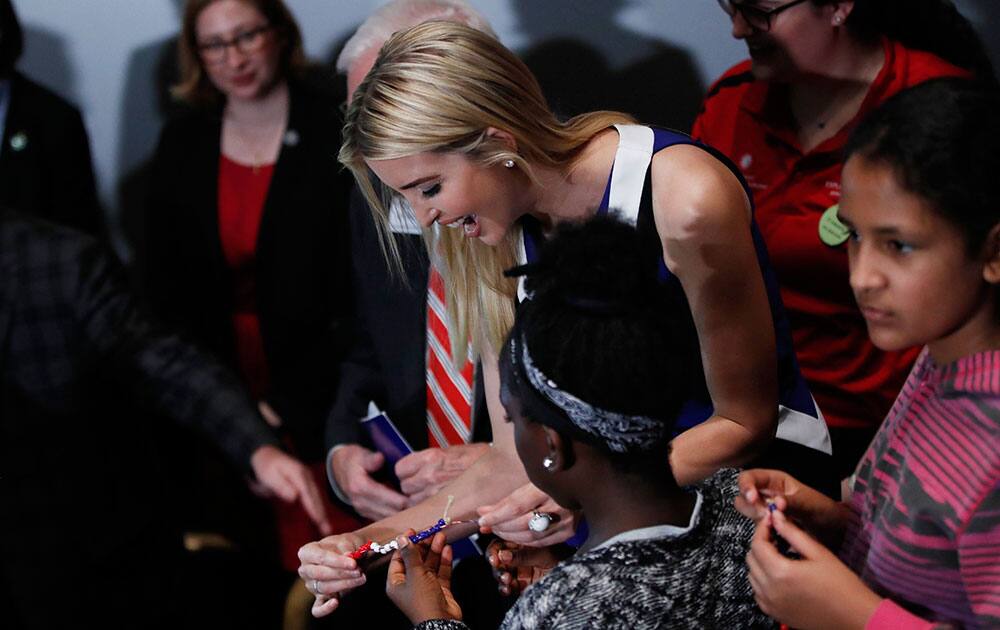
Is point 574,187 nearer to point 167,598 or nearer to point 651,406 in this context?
point 651,406

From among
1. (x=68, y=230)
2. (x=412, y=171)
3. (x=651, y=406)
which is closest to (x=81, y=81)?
(x=68, y=230)

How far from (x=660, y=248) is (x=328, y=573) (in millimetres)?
700

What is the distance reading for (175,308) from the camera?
10.4 ft

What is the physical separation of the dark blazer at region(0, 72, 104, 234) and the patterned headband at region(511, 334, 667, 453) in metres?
2.26

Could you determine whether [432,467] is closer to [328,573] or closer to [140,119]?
[328,573]

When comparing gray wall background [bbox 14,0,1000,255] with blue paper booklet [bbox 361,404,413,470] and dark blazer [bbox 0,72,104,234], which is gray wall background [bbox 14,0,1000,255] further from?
blue paper booklet [bbox 361,404,413,470]

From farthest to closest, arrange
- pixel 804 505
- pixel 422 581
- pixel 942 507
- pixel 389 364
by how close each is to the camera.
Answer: pixel 389 364
pixel 422 581
pixel 804 505
pixel 942 507

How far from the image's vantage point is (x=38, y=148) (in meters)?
3.15

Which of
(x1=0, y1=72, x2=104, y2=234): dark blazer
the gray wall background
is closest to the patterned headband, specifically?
the gray wall background

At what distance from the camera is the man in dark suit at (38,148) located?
310 centimetres

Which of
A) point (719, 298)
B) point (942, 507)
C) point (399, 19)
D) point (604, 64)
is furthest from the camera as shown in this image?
point (604, 64)

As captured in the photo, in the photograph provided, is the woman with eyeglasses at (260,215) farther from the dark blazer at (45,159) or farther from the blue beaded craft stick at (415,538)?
the blue beaded craft stick at (415,538)

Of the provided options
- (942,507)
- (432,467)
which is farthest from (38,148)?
(942,507)

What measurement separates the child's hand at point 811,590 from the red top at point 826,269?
912 mm
